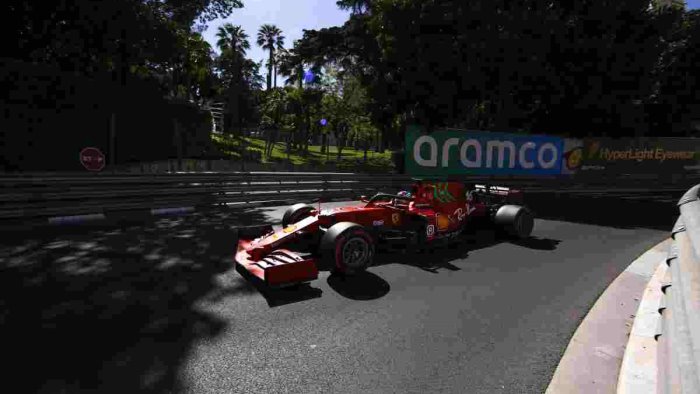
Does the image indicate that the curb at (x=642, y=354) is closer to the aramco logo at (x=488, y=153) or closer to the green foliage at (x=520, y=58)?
the aramco logo at (x=488, y=153)

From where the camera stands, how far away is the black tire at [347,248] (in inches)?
204

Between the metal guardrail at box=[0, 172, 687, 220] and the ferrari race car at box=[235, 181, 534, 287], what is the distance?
14.1 feet

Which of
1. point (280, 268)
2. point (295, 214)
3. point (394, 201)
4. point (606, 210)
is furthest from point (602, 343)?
point (606, 210)

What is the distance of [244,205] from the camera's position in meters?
11.0

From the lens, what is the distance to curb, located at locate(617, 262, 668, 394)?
2914 mm

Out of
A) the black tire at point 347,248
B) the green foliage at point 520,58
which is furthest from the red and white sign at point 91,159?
the green foliage at point 520,58

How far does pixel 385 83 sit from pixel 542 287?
53.7 ft

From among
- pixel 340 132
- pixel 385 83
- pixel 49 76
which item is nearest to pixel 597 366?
pixel 49 76

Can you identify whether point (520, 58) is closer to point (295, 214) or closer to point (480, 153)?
point (480, 153)

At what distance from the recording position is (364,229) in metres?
5.55

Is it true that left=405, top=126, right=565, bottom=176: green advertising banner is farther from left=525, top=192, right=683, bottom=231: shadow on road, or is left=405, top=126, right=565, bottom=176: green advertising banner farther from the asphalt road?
the asphalt road

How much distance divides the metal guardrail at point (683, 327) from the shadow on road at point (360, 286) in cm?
279

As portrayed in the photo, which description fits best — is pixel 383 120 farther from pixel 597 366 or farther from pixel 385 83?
pixel 597 366

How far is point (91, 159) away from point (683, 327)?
36.9 feet
